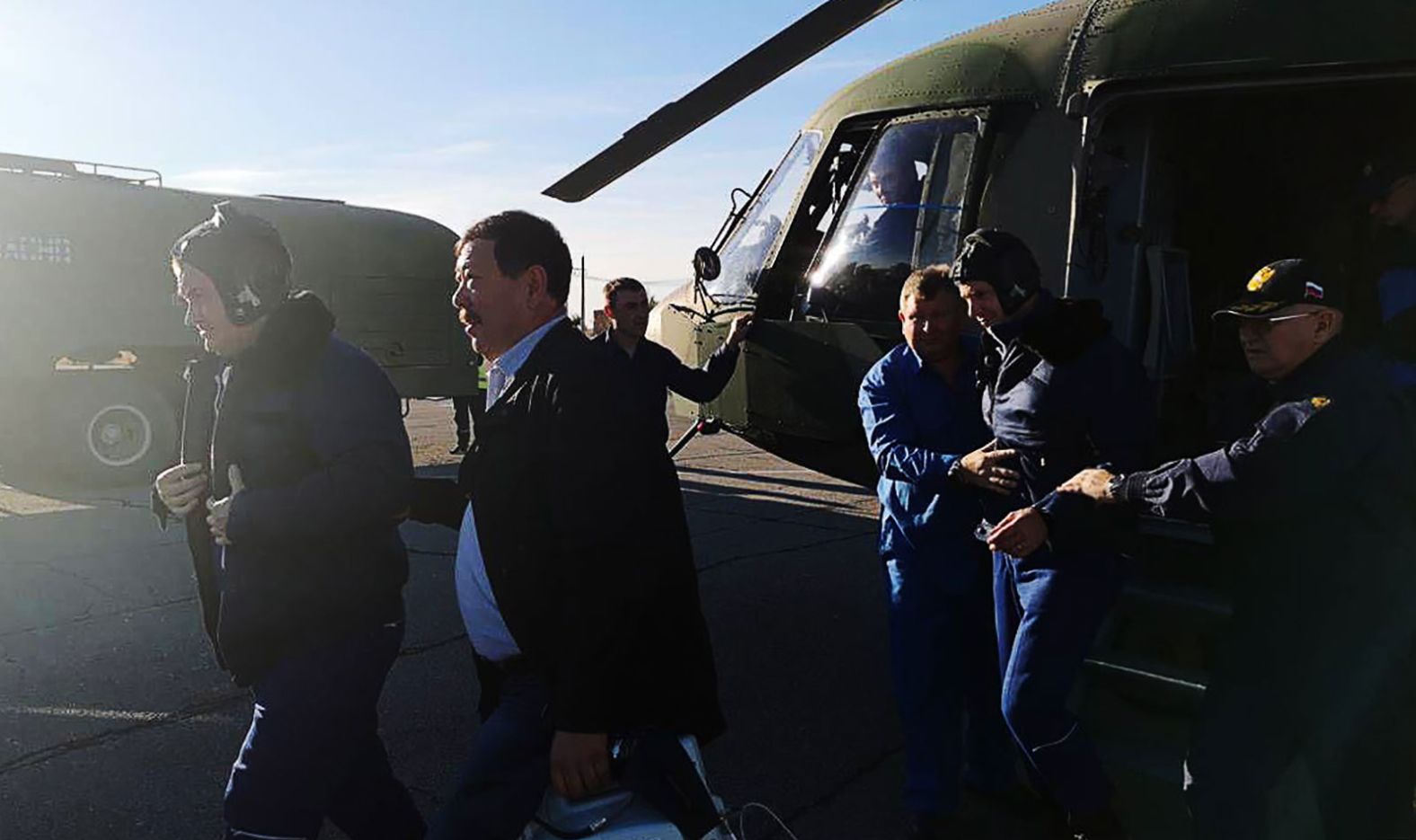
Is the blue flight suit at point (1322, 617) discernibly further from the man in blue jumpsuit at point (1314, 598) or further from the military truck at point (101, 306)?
the military truck at point (101, 306)

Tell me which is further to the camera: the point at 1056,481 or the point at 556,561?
the point at 1056,481

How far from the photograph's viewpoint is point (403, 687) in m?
4.84

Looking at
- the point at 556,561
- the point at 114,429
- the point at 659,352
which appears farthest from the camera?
the point at 114,429

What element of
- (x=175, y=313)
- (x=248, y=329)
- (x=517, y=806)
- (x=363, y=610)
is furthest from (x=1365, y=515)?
(x=175, y=313)

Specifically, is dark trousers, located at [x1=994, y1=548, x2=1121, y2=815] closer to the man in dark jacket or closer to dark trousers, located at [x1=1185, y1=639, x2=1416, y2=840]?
dark trousers, located at [x1=1185, y1=639, x2=1416, y2=840]

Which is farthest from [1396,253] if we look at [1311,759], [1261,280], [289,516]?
[289,516]

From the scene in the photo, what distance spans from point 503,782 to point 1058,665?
5.31ft

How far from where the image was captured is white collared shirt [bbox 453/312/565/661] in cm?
210

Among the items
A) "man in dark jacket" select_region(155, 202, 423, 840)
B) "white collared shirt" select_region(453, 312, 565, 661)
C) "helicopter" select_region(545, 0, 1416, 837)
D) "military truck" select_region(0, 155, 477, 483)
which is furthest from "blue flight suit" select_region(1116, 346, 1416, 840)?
"military truck" select_region(0, 155, 477, 483)

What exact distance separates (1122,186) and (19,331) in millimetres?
10065

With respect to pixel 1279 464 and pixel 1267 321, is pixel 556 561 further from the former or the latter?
pixel 1267 321

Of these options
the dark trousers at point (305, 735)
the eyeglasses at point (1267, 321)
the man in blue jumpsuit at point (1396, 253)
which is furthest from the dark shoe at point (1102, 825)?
the dark trousers at point (305, 735)

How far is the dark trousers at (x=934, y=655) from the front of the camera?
333 centimetres

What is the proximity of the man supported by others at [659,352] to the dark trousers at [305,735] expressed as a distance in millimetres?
2696
